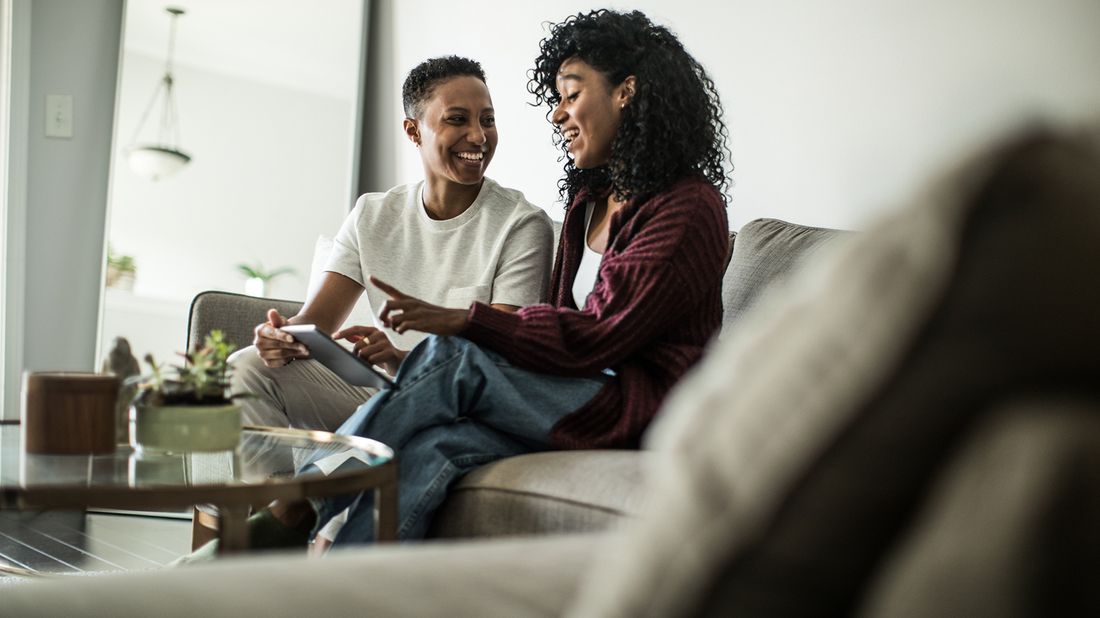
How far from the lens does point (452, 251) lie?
7.73ft

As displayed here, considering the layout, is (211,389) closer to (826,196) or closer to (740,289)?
(740,289)

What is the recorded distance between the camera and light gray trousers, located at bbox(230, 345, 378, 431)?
2.04 m

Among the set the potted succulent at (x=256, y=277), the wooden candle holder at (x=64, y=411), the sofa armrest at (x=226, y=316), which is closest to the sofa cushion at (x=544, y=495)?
the wooden candle holder at (x=64, y=411)

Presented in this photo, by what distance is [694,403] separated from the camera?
1.15 feet

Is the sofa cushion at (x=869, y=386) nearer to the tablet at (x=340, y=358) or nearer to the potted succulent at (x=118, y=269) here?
the tablet at (x=340, y=358)

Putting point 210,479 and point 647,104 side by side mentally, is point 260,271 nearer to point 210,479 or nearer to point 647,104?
point 647,104

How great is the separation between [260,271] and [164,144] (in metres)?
0.52

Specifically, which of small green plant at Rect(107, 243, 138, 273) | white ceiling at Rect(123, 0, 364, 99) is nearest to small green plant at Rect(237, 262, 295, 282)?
small green plant at Rect(107, 243, 138, 273)

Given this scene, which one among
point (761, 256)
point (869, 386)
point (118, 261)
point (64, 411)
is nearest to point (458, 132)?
point (761, 256)

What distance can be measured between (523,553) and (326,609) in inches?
4.9

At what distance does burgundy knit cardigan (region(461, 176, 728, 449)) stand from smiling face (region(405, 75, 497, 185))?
29.5 inches

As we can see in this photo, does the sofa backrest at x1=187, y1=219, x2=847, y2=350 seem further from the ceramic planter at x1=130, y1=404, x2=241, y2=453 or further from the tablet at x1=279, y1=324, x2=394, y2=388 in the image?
the ceramic planter at x1=130, y1=404, x2=241, y2=453

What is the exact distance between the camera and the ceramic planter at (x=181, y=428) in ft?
4.23

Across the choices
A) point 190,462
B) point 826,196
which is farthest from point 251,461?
point 826,196
